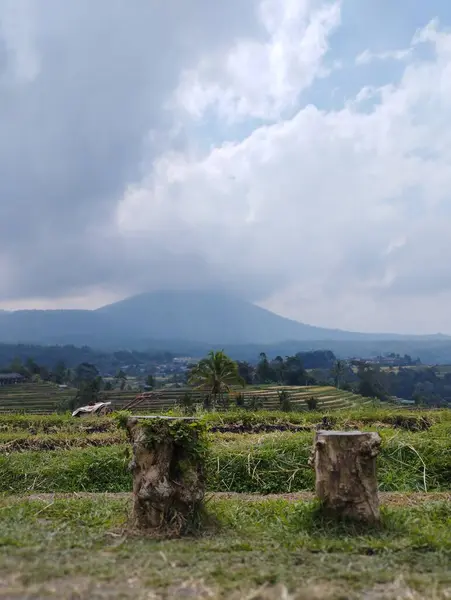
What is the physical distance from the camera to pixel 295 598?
3.19 meters

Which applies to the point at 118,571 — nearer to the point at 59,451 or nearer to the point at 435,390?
the point at 59,451

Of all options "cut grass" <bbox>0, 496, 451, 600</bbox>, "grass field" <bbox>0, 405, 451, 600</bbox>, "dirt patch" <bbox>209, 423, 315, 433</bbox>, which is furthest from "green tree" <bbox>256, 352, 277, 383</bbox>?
"cut grass" <bbox>0, 496, 451, 600</bbox>

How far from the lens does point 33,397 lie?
1496 inches

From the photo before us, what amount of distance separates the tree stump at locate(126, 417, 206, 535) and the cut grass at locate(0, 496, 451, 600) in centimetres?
28

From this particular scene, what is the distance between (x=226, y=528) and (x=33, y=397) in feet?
117

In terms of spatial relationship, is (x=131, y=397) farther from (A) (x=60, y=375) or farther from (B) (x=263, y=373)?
(A) (x=60, y=375)

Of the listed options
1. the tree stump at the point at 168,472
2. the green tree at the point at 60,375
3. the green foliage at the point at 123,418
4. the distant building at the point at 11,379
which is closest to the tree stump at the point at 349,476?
the tree stump at the point at 168,472

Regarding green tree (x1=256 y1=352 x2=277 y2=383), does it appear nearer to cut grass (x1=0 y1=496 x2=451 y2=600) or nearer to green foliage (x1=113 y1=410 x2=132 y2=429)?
green foliage (x1=113 y1=410 x2=132 y2=429)

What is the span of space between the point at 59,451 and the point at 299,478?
4.30 m

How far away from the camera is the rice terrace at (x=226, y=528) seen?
3426 mm

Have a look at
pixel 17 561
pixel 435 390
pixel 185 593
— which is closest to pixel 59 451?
pixel 17 561

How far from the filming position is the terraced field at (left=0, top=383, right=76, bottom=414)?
32469 millimetres

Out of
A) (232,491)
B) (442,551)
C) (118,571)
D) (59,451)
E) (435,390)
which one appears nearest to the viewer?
(118,571)

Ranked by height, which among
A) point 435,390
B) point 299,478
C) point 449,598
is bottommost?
point 435,390
